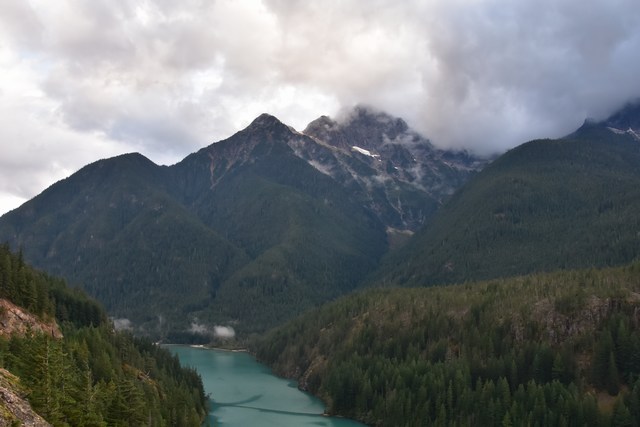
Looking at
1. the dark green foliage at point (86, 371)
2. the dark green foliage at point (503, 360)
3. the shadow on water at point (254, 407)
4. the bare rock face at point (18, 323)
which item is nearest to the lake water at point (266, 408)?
the shadow on water at point (254, 407)

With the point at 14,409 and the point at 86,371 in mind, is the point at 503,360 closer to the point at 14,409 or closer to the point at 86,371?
the point at 86,371

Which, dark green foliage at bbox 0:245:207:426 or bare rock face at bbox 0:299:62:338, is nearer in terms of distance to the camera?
dark green foliage at bbox 0:245:207:426

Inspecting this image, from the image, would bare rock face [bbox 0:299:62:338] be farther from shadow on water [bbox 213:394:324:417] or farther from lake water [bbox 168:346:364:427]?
shadow on water [bbox 213:394:324:417]

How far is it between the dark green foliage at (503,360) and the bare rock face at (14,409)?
312ft

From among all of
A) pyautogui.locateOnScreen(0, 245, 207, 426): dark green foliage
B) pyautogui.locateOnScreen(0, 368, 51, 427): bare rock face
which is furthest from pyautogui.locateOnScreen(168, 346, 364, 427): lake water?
pyautogui.locateOnScreen(0, 368, 51, 427): bare rock face

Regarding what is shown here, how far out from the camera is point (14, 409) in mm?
45312

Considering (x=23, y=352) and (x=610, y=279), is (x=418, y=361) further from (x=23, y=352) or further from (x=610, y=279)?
(x=23, y=352)

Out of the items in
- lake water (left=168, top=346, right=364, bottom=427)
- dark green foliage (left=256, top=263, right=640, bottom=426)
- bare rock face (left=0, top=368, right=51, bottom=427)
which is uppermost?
bare rock face (left=0, top=368, right=51, bottom=427)

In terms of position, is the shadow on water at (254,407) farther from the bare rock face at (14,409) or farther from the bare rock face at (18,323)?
the bare rock face at (14,409)

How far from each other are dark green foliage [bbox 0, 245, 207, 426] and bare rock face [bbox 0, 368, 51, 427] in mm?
4291

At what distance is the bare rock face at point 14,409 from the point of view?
42812 mm

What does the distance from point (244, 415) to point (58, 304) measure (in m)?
53.8

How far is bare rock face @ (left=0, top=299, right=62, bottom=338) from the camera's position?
100688mm

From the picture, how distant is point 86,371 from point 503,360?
102094 millimetres
